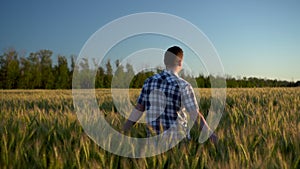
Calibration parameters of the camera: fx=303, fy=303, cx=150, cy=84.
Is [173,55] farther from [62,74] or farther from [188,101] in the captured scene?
[62,74]

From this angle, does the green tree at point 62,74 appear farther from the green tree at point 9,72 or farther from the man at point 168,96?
the man at point 168,96

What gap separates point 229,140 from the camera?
2.79 metres

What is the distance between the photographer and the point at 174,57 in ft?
11.7

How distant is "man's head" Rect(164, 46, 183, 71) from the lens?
11.7ft

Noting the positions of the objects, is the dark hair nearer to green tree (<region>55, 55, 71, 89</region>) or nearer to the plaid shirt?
the plaid shirt

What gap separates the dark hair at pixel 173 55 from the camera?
3561mm

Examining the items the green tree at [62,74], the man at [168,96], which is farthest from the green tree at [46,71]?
the man at [168,96]

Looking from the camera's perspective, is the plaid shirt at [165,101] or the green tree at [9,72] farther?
the green tree at [9,72]

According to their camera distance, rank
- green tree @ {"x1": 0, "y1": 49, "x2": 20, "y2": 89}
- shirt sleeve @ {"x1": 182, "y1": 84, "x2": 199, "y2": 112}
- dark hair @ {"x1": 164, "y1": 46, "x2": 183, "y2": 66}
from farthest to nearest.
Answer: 1. green tree @ {"x1": 0, "y1": 49, "x2": 20, "y2": 89}
2. dark hair @ {"x1": 164, "y1": 46, "x2": 183, "y2": 66}
3. shirt sleeve @ {"x1": 182, "y1": 84, "x2": 199, "y2": 112}

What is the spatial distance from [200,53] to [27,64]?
4791 cm

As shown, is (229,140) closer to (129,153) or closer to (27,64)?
(129,153)

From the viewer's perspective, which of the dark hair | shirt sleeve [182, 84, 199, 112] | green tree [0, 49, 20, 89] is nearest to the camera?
shirt sleeve [182, 84, 199, 112]

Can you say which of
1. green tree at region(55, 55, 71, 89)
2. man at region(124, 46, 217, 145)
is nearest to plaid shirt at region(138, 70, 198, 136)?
man at region(124, 46, 217, 145)

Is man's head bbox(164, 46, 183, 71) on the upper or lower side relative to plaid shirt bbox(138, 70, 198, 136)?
upper
